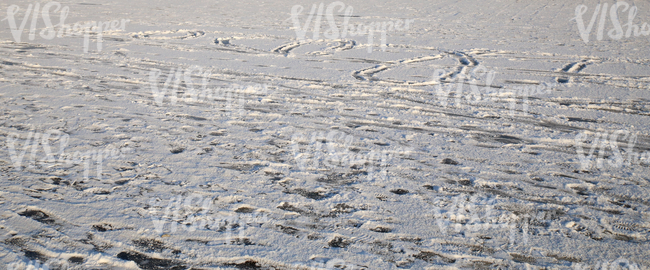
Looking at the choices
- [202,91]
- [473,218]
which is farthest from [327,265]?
[202,91]

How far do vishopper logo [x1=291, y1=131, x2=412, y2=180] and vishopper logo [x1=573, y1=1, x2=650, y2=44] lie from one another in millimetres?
7814

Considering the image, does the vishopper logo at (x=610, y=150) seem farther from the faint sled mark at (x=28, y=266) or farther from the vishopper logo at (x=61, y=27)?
the vishopper logo at (x=61, y=27)

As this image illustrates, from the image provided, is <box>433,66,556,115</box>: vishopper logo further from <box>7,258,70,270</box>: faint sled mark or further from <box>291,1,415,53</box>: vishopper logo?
<box>7,258,70,270</box>: faint sled mark

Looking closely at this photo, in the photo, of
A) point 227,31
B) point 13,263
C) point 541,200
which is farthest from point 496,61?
point 13,263

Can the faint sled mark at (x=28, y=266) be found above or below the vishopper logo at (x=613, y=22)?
below

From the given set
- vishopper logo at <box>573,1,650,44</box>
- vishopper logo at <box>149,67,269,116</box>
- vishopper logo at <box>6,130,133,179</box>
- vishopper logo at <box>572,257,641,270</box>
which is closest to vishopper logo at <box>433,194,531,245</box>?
vishopper logo at <box>572,257,641,270</box>

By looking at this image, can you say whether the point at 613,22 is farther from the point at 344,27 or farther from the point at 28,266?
the point at 28,266

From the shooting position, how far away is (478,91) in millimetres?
6141

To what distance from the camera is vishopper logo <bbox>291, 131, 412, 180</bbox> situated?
386cm

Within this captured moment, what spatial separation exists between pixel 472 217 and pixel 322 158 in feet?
4.77

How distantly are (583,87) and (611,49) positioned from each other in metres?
3.37

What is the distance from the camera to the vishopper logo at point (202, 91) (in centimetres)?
555

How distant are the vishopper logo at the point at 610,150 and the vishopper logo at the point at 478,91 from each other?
0.89 m

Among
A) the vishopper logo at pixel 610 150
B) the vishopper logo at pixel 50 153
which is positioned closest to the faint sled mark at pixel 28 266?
the vishopper logo at pixel 50 153
